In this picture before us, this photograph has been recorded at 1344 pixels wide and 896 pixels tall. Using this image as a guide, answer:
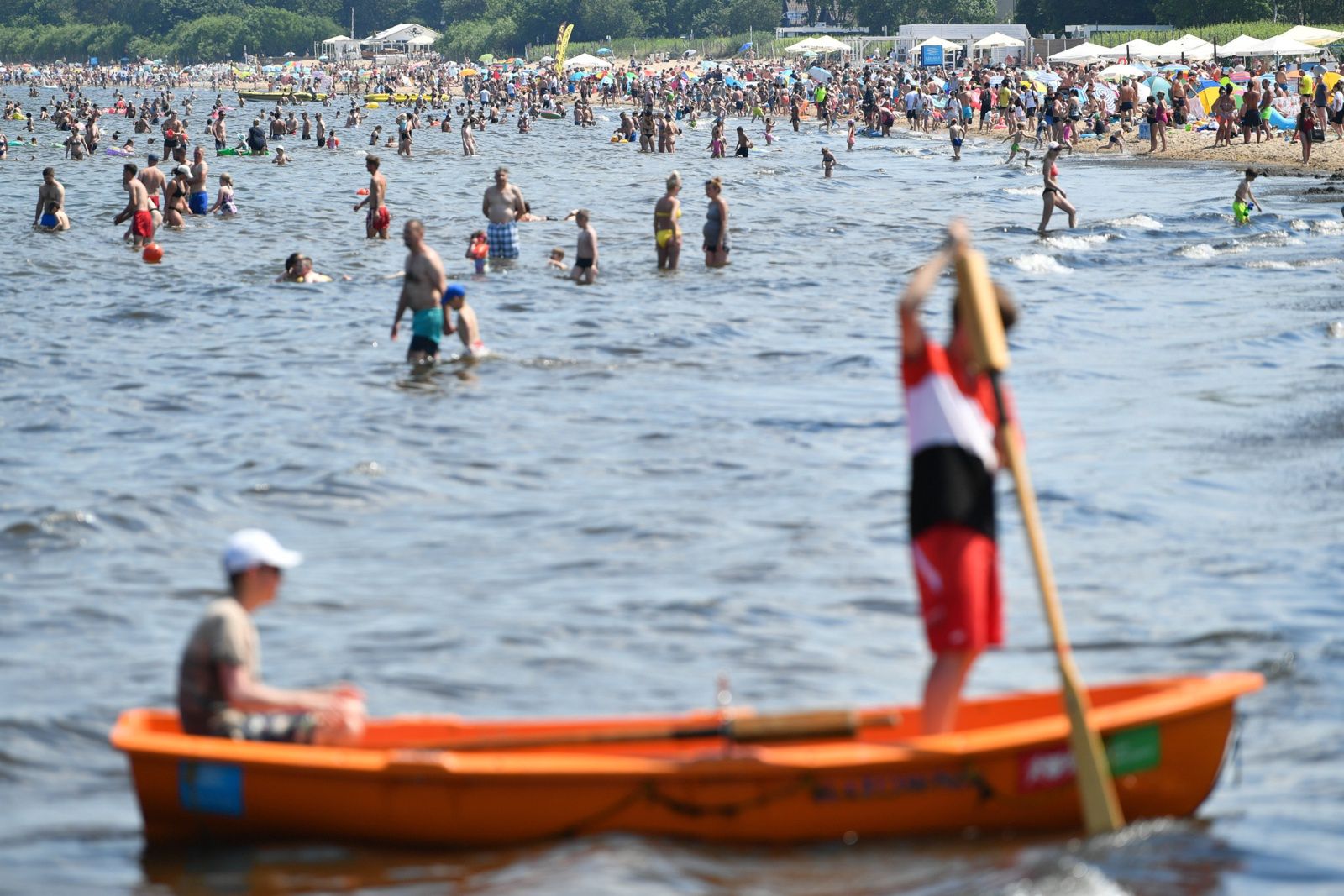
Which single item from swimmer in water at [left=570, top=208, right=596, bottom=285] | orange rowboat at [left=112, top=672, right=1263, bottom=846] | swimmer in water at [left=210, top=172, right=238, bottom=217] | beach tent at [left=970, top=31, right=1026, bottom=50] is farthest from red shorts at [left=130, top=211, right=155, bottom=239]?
beach tent at [left=970, top=31, right=1026, bottom=50]

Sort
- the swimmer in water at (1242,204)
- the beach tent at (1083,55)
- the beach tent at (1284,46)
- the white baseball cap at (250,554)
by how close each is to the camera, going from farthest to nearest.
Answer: the beach tent at (1083,55)
the beach tent at (1284,46)
the swimmer in water at (1242,204)
the white baseball cap at (250,554)

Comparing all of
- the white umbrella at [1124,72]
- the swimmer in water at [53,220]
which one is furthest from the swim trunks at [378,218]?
the white umbrella at [1124,72]

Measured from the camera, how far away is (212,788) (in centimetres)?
697

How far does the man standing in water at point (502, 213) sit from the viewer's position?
83.4ft

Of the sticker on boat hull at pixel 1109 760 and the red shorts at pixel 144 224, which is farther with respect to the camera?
the red shorts at pixel 144 224

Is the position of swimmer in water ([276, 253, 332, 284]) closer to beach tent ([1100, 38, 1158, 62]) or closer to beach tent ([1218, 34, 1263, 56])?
beach tent ([1218, 34, 1263, 56])

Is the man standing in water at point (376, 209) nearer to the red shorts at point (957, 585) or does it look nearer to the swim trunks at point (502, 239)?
the swim trunks at point (502, 239)

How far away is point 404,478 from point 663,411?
3.53m

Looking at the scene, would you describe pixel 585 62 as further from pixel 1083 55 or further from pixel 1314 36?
pixel 1314 36

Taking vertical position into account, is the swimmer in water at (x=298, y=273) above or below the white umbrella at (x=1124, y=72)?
below

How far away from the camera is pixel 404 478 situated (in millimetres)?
14281

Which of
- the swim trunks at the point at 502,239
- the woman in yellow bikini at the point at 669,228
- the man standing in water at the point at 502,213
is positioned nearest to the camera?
the man standing in water at the point at 502,213

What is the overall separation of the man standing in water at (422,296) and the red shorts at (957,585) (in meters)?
11.0

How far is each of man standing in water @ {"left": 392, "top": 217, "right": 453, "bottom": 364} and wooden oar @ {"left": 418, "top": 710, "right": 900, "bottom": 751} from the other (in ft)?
34.1
